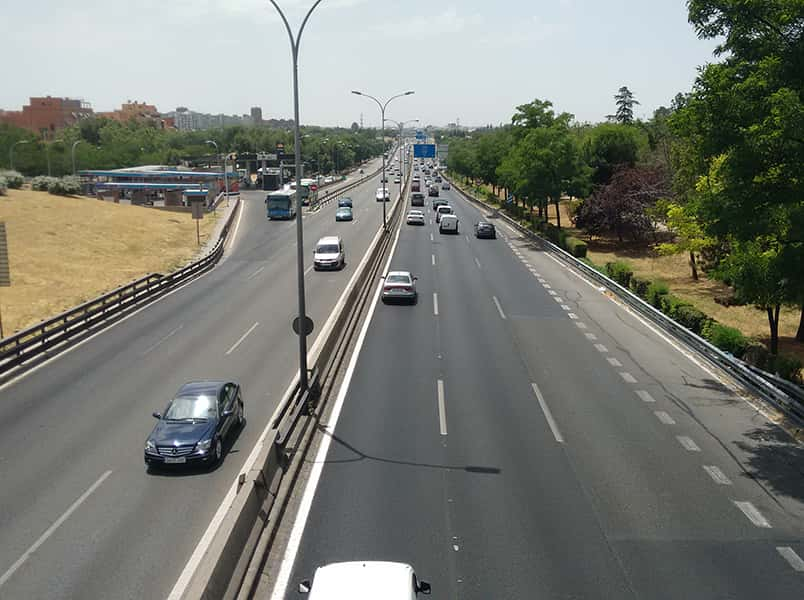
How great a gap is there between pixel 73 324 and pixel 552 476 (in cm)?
2001

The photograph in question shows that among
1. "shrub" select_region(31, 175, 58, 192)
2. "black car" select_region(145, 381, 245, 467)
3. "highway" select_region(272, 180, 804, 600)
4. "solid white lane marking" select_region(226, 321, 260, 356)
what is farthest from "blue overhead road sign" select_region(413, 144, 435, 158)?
"black car" select_region(145, 381, 245, 467)

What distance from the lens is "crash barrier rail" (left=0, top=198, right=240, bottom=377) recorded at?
2309cm

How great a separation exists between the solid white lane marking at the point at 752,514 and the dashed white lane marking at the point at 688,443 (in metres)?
2.71

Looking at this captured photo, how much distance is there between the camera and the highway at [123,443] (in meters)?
11.3

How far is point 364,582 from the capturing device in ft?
27.0

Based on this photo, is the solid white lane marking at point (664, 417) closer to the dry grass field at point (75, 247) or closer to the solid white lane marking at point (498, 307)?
the solid white lane marking at point (498, 307)

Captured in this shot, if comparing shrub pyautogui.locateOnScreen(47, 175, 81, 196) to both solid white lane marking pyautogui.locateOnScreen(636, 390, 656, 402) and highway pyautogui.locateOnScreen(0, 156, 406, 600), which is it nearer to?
highway pyautogui.locateOnScreen(0, 156, 406, 600)

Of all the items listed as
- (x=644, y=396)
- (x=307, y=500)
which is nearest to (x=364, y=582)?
(x=307, y=500)

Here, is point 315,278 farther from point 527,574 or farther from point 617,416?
point 527,574

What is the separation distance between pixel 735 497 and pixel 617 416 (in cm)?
466

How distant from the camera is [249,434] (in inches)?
671

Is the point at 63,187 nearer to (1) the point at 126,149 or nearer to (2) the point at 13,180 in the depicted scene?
(2) the point at 13,180

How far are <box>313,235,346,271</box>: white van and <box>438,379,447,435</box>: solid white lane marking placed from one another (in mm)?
22383

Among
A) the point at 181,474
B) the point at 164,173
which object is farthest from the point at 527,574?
the point at 164,173
